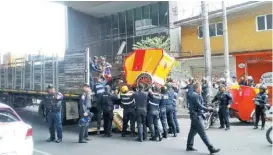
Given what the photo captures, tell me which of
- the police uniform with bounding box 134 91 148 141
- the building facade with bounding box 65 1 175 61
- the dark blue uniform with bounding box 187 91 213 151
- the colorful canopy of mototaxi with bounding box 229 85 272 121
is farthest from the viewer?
the building facade with bounding box 65 1 175 61

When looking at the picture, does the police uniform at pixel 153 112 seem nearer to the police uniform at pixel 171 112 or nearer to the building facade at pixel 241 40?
the police uniform at pixel 171 112

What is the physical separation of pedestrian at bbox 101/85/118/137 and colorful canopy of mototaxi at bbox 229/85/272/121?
4.42 meters

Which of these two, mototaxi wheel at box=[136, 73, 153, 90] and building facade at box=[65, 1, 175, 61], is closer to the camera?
mototaxi wheel at box=[136, 73, 153, 90]

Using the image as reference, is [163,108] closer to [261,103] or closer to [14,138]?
[261,103]

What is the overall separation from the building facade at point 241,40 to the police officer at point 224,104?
8728mm

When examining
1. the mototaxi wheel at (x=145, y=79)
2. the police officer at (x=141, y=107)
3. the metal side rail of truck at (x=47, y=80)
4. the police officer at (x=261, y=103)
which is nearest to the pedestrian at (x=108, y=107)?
the metal side rail of truck at (x=47, y=80)

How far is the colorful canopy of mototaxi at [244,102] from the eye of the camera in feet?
36.7

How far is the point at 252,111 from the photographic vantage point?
11.2 meters

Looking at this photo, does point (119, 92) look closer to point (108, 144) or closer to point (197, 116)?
point (108, 144)

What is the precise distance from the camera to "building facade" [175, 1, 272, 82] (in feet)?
61.8

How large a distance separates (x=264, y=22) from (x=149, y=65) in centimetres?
1066

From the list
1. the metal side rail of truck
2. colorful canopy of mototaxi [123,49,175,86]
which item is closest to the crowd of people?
the metal side rail of truck

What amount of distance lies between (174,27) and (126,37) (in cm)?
759

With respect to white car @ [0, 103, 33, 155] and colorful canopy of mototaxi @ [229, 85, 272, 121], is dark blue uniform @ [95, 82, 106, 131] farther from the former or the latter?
colorful canopy of mototaxi @ [229, 85, 272, 121]
